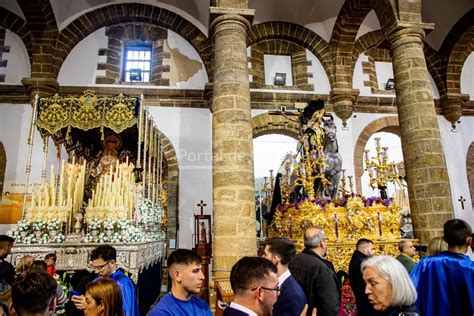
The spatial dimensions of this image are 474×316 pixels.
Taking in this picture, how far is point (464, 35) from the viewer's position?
40.1ft

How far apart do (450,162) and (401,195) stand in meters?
2.17

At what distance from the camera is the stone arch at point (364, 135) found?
1123 cm

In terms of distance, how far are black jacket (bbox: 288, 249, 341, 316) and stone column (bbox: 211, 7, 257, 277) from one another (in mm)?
2546

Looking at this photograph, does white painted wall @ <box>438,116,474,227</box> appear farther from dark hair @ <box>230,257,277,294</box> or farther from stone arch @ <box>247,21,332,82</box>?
dark hair @ <box>230,257,277,294</box>

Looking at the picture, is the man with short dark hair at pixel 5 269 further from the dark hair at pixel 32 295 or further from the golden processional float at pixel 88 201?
the dark hair at pixel 32 295

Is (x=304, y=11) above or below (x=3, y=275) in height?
above

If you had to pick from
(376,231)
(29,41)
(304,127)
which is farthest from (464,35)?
(29,41)

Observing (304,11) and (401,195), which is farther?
(401,195)

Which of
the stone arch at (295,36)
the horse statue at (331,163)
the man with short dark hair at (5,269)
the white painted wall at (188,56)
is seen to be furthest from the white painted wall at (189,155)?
the man with short dark hair at (5,269)

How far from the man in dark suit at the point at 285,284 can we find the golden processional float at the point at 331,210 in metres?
3.64

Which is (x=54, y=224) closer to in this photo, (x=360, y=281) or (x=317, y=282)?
(x=317, y=282)

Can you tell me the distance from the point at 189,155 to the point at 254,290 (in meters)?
8.77

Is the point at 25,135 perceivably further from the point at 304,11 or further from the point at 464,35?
the point at 464,35

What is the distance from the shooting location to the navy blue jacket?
2336mm
